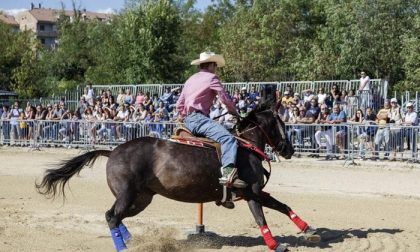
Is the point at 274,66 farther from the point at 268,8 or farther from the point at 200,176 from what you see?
the point at 200,176

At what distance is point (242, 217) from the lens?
38.5 ft

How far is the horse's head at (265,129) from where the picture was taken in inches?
380

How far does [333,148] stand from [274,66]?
27206 millimetres

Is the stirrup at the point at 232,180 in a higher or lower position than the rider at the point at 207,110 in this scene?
lower

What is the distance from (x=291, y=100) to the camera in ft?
75.6

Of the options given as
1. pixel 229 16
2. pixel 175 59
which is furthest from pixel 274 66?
pixel 229 16

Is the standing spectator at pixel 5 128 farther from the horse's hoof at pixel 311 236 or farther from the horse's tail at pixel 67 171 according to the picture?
the horse's hoof at pixel 311 236

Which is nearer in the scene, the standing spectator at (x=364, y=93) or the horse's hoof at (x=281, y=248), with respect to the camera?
the horse's hoof at (x=281, y=248)

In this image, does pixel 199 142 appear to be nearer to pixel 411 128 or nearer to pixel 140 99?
pixel 411 128

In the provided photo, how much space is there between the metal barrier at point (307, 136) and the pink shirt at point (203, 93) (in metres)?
10.9

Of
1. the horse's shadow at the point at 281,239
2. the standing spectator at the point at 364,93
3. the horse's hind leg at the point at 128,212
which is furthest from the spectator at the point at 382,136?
the horse's hind leg at the point at 128,212

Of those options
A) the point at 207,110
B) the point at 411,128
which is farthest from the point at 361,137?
the point at 207,110

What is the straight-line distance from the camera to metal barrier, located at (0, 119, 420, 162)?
62.7ft

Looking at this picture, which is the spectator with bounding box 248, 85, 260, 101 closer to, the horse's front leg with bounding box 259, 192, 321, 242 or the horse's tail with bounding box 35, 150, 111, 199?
the horse's front leg with bounding box 259, 192, 321, 242
